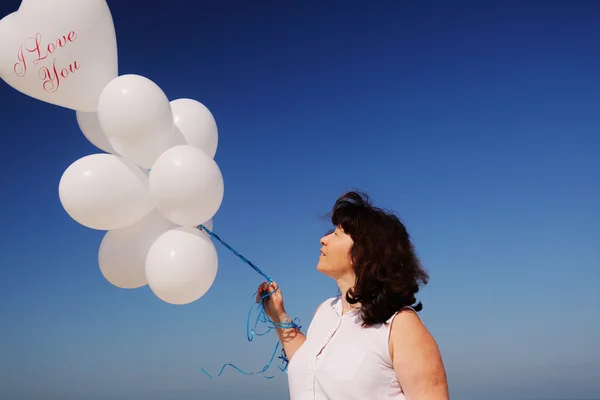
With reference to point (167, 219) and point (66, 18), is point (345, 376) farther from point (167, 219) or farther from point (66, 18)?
point (66, 18)

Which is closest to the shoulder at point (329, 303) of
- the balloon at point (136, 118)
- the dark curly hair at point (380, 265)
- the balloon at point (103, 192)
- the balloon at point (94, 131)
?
the dark curly hair at point (380, 265)

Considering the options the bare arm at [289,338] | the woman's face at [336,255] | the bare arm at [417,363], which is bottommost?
the bare arm at [417,363]

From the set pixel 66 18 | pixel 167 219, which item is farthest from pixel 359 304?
pixel 66 18

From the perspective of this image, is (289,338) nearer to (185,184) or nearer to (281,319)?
(281,319)

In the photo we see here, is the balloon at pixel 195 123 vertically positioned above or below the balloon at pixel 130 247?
above

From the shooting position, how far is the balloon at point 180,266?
10.0 feet

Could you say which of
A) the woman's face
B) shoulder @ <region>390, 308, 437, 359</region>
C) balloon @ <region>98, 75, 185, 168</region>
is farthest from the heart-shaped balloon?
shoulder @ <region>390, 308, 437, 359</region>

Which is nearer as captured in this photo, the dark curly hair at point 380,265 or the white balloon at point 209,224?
the dark curly hair at point 380,265

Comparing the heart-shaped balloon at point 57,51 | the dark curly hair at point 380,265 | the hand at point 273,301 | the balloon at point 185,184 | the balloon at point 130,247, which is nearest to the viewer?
the dark curly hair at point 380,265

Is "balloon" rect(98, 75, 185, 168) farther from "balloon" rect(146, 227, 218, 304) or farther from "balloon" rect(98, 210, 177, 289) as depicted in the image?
"balloon" rect(146, 227, 218, 304)

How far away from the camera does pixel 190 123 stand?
3.53 m

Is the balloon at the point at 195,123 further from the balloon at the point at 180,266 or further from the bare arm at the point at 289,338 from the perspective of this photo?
the bare arm at the point at 289,338

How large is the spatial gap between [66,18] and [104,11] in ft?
0.98

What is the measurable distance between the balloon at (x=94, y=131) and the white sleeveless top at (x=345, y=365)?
1686 millimetres
